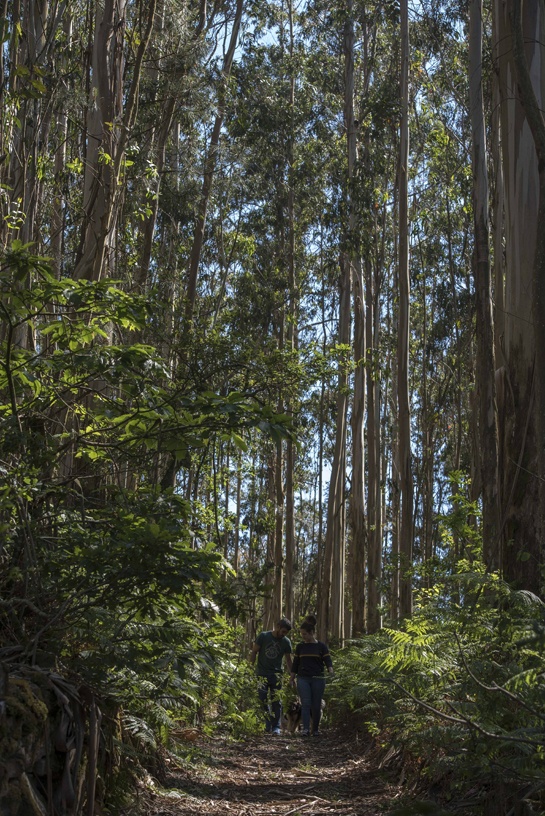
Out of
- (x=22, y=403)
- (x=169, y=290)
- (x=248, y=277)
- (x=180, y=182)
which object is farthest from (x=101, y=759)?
(x=248, y=277)

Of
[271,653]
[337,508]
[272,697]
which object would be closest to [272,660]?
[271,653]

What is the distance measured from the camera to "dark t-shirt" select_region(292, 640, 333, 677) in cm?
975

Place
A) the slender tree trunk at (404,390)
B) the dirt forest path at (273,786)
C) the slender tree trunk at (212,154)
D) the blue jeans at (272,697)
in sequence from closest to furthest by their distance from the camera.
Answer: the dirt forest path at (273,786) < the blue jeans at (272,697) < the slender tree trunk at (404,390) < the slender tree trunk at (212,154)

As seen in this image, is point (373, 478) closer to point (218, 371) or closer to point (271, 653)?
point (271, 653)

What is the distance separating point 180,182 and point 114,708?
1412cm

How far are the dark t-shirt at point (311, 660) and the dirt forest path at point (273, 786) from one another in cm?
152

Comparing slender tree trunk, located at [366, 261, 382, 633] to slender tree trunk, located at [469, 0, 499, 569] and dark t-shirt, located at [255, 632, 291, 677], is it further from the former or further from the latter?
slender tree trunk, located at [469, 0, 499, 569]

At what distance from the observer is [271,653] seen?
10.2m

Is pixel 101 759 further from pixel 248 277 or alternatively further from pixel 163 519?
pixel 248 277

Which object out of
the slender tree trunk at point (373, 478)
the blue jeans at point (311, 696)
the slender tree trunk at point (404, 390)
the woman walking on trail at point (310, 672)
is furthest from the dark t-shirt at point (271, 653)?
the slender tree trunk at point (373, 478)

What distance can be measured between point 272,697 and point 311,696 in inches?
19.4

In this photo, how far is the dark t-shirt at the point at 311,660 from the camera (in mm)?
9750

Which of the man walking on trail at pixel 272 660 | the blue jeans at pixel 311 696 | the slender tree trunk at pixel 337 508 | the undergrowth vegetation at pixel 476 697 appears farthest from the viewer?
the slender tree trunk at pixel 337 508

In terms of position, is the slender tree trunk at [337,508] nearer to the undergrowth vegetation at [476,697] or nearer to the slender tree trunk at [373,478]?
the slender tree trunk at [373,478]
